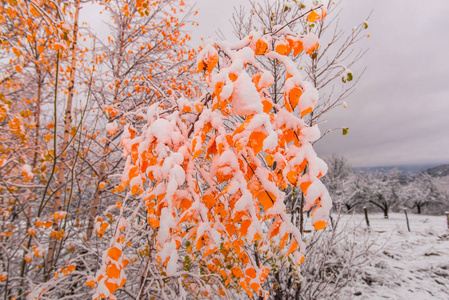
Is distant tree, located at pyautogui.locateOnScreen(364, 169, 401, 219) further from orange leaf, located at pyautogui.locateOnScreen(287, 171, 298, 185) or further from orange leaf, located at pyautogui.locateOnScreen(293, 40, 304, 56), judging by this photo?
orange leaf, located at pyautogui.locateOnScreen(287, 171, 298, 185)

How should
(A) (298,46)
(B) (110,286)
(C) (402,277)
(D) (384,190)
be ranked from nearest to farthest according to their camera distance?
(A) (298,46), (B) (110,286), (C) (402,277), (D) (384,190)

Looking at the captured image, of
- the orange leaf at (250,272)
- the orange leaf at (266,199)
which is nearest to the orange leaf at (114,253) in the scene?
the orange leaf at (250,272)

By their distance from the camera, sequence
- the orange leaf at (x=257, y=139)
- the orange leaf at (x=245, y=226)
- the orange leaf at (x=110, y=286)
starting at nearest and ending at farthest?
the orange leaf at (x=257, y=139) → the orange leaf at (x=245, y=226) → the orange leaf at (x=110, y=286)

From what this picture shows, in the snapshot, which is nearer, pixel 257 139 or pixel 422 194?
pixel 257 139

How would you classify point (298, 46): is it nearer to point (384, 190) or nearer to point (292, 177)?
point (292, 177)

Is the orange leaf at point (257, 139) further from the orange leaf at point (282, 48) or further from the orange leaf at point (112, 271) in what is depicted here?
the orange leaf at point (112, 271)

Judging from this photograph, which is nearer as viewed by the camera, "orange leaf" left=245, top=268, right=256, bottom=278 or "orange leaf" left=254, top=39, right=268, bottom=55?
"orange leaf" left=254, top=39, right=268, bottom=55

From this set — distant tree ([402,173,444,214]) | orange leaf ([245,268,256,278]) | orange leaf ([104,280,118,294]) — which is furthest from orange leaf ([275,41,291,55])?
distant tree ([402,173,444,214])

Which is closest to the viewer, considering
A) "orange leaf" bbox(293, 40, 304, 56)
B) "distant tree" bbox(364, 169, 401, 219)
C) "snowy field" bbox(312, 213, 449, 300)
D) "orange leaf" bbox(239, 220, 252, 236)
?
"orange leaf" bbox(239, 220, 252, 236)

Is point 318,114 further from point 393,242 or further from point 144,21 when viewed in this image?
point 393,242

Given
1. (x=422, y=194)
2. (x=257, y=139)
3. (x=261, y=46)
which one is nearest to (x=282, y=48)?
(x=261, y=46)

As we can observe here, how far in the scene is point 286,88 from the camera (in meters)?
0.87

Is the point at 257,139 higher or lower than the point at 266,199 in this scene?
higher

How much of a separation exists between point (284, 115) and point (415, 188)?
145 ft
